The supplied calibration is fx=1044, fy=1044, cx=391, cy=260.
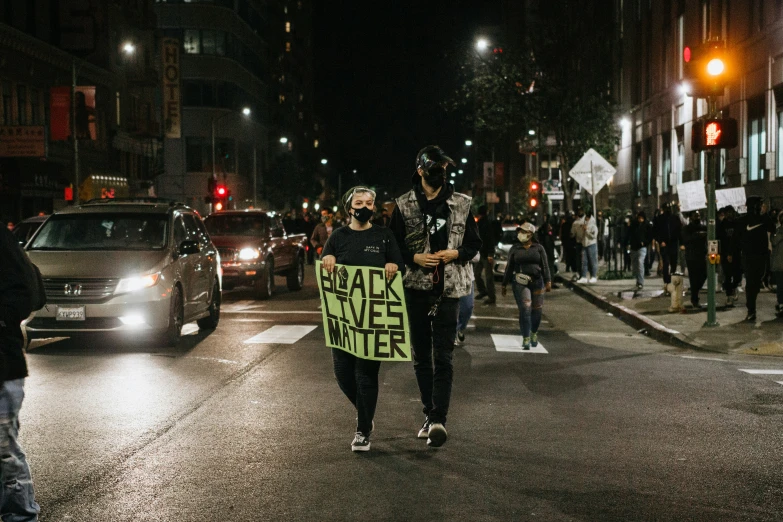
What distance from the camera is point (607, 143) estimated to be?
40781 millimetres

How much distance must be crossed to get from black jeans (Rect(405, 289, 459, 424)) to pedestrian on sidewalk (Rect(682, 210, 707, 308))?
39.3 feet

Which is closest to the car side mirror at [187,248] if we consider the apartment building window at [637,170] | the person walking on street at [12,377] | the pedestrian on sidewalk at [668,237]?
the person walking on street at [12,377]

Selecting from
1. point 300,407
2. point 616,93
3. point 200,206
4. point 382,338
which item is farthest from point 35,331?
point 200,206

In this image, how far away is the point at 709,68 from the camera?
49.0 ft

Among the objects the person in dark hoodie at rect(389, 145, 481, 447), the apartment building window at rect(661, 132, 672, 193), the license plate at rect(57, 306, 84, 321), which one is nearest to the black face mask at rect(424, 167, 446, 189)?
the person in dark hoodie at rect(389, 145, 481, 447)

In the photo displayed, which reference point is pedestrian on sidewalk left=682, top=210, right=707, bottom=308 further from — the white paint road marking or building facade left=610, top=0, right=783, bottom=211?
the white paint road marking

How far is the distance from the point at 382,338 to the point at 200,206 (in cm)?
6660

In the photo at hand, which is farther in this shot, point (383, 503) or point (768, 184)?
point (768, 184)

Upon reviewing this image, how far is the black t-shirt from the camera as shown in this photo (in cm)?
717

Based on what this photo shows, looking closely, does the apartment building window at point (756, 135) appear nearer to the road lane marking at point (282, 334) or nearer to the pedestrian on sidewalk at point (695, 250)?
the pedestrian on sidewalk at point (695, 250)

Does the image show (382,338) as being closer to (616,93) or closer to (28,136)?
(28,136)

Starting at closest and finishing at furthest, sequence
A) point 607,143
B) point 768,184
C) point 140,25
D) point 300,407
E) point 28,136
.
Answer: point 300,407 → point 768,184 → point 28,136 → point 607,143 → point 140,25

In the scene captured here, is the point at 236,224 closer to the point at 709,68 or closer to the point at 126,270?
the point at 126,270

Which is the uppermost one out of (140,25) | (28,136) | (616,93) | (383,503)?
(140,25)
